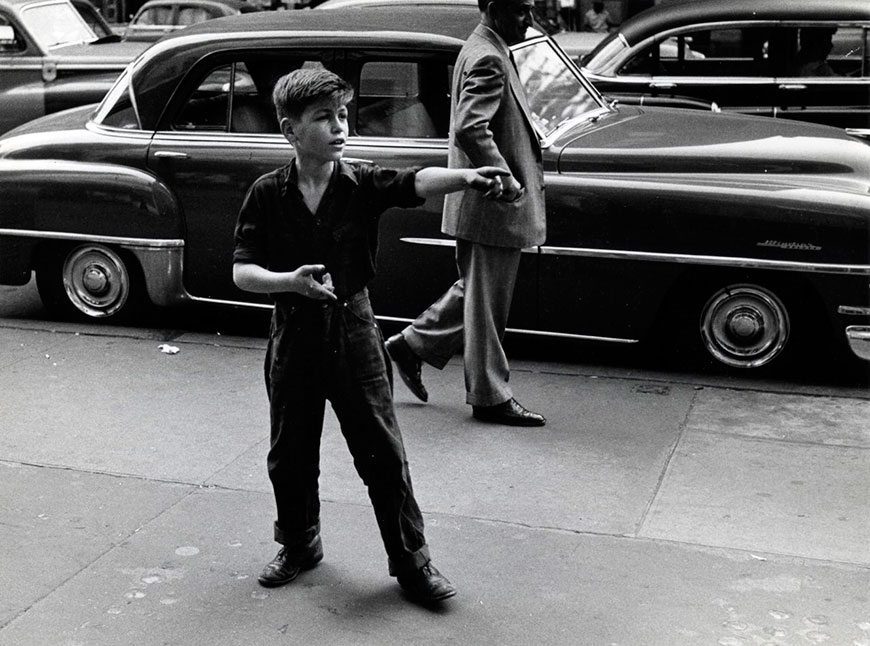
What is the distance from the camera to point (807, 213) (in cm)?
616

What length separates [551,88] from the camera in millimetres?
6820

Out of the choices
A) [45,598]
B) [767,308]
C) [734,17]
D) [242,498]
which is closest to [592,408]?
[767,308]

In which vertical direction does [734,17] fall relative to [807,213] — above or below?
above

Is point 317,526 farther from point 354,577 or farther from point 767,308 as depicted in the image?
point 767,308

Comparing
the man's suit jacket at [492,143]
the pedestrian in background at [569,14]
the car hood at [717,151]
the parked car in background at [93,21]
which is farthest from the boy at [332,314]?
the pedestrian in background at [569,14]

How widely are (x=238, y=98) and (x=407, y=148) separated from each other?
105 centimetres

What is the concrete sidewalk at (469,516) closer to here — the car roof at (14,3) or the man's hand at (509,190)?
the man's hand at (509,190)

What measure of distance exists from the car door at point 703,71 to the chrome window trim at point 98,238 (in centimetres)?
359

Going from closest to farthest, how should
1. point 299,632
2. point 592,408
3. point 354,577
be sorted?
point 299,632 → point 354,577 → point 592,408

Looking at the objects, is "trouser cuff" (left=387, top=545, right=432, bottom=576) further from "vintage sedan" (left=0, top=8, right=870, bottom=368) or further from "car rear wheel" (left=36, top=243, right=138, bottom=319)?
"car rear wheel" (left=36, top=243, right=138, bottom=319)

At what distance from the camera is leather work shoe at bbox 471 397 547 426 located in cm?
590

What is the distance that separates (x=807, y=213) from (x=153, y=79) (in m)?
3.47

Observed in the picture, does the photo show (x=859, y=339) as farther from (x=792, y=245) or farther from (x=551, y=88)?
(x=551, y=88)

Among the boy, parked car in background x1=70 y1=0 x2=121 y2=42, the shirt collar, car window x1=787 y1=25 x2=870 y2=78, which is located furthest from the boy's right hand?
parked car in background x1=70 y1=0 x2=121 y2=42
